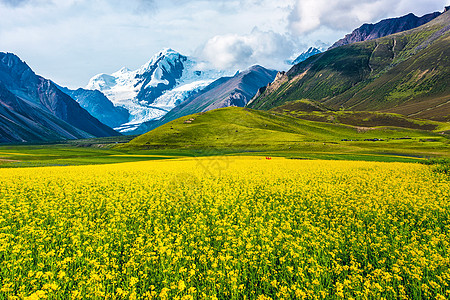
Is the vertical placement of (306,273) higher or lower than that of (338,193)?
lower

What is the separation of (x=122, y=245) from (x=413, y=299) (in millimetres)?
10505

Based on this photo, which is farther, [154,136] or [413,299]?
[154,136]

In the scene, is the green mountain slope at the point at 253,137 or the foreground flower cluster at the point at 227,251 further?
the green mountain slope at the point at 253,137

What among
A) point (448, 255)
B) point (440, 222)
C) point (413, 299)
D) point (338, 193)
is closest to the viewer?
point (413, 299)

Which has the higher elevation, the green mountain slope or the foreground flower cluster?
the green mountain slope

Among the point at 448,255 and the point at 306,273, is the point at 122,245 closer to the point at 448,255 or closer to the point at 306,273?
the point at 306,273

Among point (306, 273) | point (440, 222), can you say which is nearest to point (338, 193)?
point (440, 222)

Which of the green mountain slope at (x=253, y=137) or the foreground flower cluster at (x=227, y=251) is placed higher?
the green mountain slope at (x=253, y=137)

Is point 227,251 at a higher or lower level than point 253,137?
lower

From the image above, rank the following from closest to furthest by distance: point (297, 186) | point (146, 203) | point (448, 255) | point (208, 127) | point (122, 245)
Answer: point (448, 255), point (122, 245), point (146, 203), point (297, 186), point (208, 127)

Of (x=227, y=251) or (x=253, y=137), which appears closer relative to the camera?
(x=227, y=251)

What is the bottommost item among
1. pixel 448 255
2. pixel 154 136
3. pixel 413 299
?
pixel 413 299

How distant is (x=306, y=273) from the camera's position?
8.49 meters

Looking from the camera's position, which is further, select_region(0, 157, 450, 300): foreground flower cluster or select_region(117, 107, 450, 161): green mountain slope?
select_region(117, 107, 450, 161): green mountain slope
